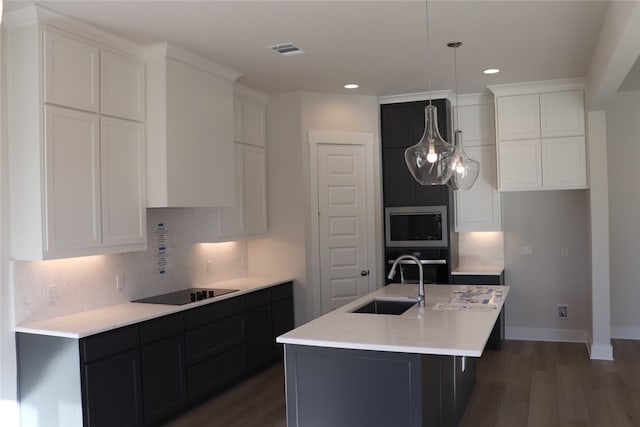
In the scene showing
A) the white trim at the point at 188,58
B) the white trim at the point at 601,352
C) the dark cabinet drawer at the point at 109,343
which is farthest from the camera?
the white trim at the point at 601,352

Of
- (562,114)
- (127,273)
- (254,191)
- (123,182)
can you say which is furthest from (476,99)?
(127,273)

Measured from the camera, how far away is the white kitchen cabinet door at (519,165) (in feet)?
18.6

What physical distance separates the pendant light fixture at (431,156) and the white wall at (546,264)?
3182mm

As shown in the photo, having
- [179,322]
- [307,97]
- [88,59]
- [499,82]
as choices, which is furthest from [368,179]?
[88,59]

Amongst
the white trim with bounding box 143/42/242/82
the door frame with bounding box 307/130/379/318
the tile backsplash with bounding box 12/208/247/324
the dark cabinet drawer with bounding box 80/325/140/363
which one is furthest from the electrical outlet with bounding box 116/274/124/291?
the door frame with bounding box 307/130/379/318

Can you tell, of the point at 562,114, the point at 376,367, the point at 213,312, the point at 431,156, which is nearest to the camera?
the point at 376,367

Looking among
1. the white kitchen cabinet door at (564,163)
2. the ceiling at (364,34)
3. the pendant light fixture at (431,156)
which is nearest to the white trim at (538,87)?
the ceiling at (364,34)

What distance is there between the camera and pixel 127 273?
170 inches

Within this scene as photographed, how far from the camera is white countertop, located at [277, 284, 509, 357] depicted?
270cm

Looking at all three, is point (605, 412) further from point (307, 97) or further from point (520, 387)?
point (307, 97)

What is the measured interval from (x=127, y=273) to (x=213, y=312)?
0.74 metres

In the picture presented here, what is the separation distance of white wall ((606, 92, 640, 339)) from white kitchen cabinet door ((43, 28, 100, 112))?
5251 millimetres

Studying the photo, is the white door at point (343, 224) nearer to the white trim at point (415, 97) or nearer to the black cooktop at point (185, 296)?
the white trim at point (415, 97)

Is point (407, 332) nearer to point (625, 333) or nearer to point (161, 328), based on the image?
point (161, 328)
